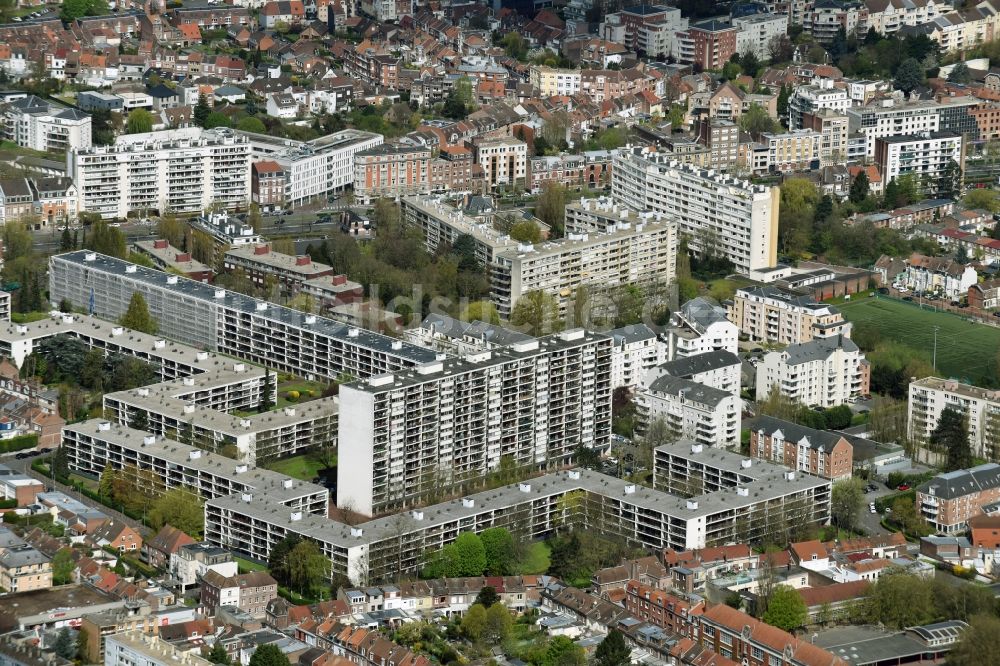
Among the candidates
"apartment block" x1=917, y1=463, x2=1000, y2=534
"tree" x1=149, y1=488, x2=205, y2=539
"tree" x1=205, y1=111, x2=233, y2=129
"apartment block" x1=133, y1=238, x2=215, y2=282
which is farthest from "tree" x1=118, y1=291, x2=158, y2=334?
"apartment block" x1=917, y1=463, x2=1000, y2=534

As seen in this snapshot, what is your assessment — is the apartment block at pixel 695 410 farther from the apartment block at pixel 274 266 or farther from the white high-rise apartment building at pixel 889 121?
the white high-rise apartment building at pixel 889 121

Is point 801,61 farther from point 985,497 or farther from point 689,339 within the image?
point 985,497

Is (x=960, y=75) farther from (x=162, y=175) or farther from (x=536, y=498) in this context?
(x=536, y=498)

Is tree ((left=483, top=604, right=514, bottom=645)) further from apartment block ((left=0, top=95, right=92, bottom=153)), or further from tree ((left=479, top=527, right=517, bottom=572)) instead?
apartment block ((left=0, top=95, right=92, bottom=153))

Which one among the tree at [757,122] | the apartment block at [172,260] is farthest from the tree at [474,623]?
the tree at [757,122]

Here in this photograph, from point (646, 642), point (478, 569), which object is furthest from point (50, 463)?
point (646, 642)

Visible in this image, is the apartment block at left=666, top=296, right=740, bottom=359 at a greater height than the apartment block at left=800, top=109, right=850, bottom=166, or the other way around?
the apartment block at left=800, top=109, right=850, bottom=166
